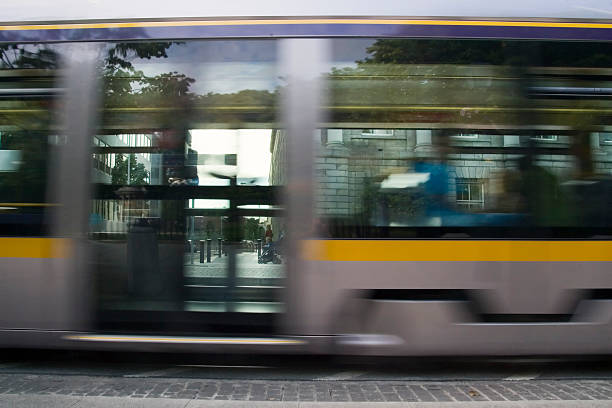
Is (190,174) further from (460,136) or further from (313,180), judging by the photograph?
(460,136)

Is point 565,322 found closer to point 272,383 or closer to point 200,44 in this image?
point 272,383

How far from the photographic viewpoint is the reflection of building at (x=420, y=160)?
4.07 metres

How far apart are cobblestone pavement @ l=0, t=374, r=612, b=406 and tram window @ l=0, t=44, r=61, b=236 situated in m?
1.35

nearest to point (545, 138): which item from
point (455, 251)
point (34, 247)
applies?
point (455, 251)

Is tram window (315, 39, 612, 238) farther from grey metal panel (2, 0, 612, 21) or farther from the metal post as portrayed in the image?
the metal post

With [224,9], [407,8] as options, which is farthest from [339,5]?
[224,9]

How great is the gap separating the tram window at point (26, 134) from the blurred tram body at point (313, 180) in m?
0.02

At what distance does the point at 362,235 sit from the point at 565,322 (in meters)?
1.93

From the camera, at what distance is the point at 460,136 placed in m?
4.09

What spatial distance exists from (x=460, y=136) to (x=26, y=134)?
12.9 feet

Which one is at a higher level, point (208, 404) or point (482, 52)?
point (482, 52)

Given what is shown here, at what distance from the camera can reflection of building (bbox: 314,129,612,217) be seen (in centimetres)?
407

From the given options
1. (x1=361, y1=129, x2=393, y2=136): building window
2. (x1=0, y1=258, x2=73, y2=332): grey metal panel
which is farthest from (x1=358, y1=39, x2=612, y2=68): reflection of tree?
(x1=0, y1=258, x2=73, y2=332): grey metal panel

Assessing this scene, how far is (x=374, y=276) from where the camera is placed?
3.99m
